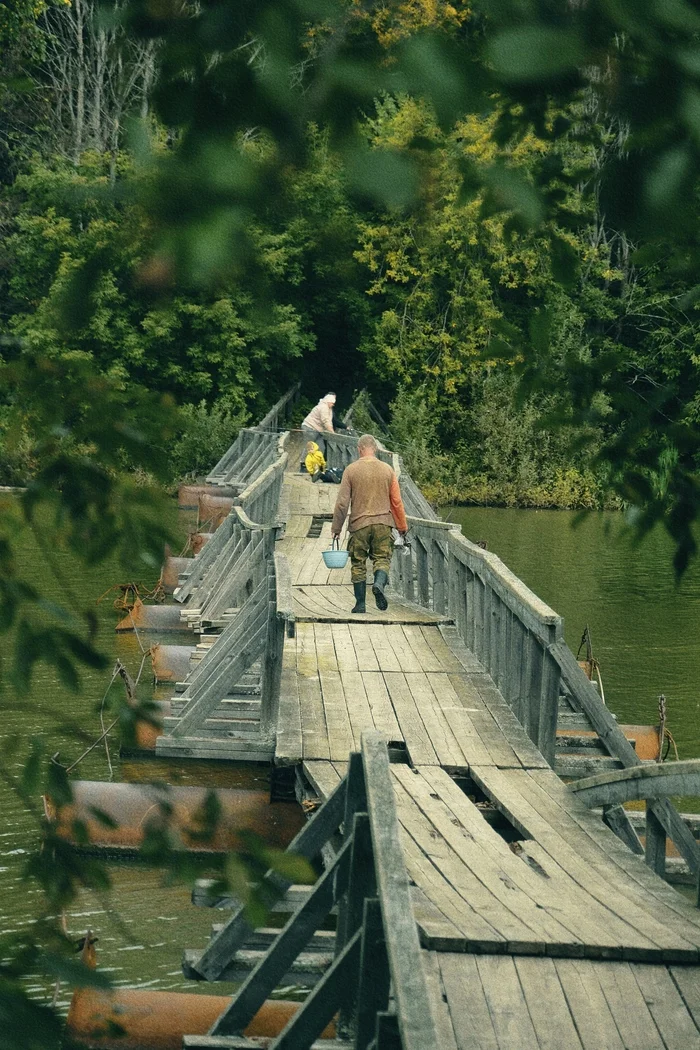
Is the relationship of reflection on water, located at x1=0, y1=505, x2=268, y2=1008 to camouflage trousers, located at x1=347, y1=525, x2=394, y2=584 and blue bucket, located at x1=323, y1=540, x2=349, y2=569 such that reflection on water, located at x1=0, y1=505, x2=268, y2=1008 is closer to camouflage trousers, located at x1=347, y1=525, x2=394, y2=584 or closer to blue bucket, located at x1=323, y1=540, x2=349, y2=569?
camouflage trousers, located at x1=347, y1=525, x2=394, y2=584

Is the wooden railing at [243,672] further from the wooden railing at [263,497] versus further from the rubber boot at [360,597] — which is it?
the wooden railing at [263,497]

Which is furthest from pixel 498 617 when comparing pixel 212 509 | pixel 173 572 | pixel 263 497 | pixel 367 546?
pixel 212 509

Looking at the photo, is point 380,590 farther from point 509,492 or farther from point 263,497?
point 509,492

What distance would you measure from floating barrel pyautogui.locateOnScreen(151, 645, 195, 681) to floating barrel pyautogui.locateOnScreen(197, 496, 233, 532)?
989 cm

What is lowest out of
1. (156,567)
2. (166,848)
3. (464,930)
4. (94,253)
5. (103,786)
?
(103,786)

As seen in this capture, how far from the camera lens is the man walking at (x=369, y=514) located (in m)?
12.5

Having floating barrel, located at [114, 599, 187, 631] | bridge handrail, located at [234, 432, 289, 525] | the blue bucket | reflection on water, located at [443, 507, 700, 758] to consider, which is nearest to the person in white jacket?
bridge handrail, located at [234, 432, 289, 525]

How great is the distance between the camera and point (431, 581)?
13.5 meters

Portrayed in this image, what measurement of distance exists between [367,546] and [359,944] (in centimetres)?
778

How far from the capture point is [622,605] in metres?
23.2

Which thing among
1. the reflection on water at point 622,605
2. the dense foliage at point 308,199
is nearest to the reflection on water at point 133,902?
the reflection on water at point 622,605

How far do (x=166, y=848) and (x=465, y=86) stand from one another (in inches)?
39.0

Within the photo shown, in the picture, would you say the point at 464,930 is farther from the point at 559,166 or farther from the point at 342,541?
the point at 342,541

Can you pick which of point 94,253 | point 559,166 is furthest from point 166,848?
point 559,166
